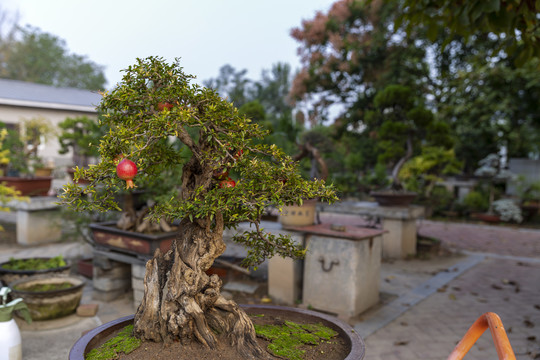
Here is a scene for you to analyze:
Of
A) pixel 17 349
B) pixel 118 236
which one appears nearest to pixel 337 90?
pixel 118 236

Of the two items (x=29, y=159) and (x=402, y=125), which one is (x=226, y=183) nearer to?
(x=402, y=125)

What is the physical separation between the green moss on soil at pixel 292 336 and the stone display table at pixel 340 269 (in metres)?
2.25

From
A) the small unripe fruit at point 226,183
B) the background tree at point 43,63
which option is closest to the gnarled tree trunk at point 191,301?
the small unripe fruit at point 226,183

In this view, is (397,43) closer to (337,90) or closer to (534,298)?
(337,90)

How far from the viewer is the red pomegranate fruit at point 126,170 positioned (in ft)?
4.90

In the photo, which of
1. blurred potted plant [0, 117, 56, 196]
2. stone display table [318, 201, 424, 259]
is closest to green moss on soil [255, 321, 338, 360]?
stone display table [318, 201, 424, 259]

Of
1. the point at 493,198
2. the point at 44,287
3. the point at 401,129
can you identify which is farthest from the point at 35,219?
the point at 493,198

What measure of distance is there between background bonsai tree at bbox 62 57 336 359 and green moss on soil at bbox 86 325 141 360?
2.1 inches

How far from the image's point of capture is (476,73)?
36.6ft

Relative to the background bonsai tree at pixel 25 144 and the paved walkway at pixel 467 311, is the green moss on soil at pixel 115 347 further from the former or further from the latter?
the background bonsai tree at pixel 25 144

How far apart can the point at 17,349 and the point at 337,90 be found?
507 inches

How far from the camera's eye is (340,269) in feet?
14.2

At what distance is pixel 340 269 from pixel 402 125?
4094mm

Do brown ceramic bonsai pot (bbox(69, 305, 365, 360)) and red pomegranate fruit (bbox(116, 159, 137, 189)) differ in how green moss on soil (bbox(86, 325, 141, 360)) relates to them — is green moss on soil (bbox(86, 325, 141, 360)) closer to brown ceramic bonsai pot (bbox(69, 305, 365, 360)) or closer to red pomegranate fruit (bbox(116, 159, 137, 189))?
brown ceramic bonsai pot (bbox(69, 305, 365, 360))
